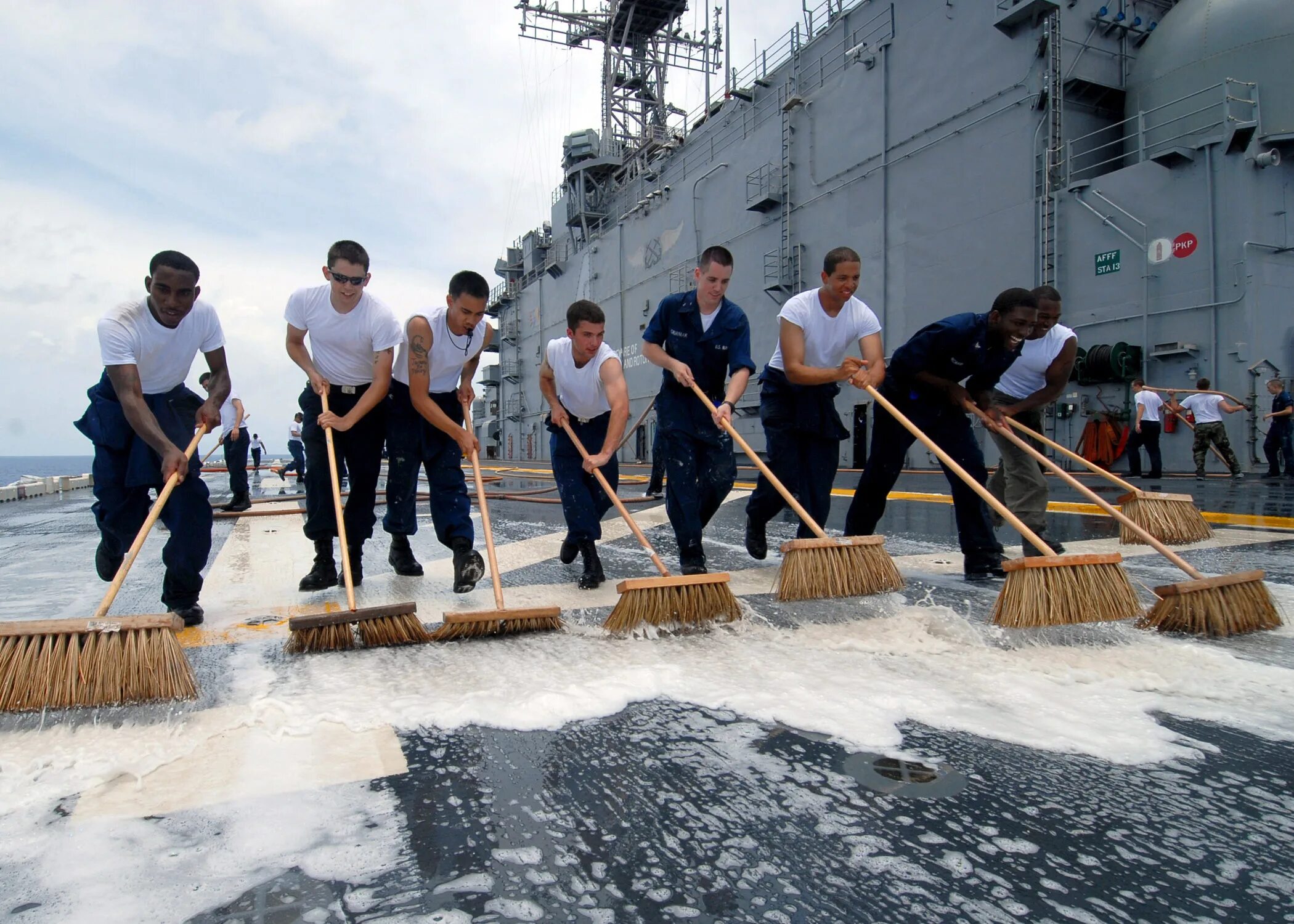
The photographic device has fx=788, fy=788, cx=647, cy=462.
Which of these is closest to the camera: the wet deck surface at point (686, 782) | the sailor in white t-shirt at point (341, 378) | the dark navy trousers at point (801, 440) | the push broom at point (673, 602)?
the wet deck surface at point (686, 782)

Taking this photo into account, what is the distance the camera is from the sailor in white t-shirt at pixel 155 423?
2947 mm

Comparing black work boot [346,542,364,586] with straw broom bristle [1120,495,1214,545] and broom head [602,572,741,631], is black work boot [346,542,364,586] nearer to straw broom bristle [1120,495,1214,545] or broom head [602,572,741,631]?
broom head [602,572,741,631]

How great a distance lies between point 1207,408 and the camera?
10578 mm

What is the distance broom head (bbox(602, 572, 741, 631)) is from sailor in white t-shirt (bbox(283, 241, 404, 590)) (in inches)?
61.1

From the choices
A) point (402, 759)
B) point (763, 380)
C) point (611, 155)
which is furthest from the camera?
point (611, 155)

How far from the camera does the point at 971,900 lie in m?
1.07

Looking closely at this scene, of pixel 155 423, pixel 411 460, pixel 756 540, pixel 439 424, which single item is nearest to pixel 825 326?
pixel 756 540

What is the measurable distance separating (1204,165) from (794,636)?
1286cm

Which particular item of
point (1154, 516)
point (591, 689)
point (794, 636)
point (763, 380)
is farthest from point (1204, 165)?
point (591, 689)

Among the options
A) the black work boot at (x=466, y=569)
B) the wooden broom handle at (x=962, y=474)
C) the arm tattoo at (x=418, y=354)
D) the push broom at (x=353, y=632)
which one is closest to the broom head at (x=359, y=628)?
the push broom at (x=353, y=632)

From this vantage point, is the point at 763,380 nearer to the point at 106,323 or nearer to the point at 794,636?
the point at 794,636

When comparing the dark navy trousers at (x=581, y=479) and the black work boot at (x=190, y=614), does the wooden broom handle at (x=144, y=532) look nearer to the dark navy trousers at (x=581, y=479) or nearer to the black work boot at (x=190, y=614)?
the black work boot at (x=190, y=614)

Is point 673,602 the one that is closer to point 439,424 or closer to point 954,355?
point 439,424

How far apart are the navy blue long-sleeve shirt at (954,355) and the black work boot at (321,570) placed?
9.42 ft
